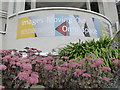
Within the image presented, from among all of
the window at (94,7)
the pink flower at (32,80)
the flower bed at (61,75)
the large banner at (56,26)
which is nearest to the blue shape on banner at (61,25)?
the large banner at (56,26)

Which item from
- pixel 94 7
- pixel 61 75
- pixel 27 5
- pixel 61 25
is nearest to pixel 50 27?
pixel 61 25

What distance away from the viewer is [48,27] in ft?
13.3

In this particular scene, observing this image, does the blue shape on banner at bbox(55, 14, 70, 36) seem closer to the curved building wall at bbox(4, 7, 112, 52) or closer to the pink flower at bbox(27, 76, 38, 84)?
the curved building wall at bbox(4, 7, 112, 52)

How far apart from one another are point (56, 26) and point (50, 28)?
0.65 feet

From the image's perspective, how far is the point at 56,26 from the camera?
406 cm

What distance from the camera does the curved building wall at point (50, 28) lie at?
4.03 m

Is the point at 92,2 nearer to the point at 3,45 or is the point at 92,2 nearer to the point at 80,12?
the point at 80,12

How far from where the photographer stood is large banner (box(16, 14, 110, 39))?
4051 millimetres

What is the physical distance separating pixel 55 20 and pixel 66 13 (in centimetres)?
48

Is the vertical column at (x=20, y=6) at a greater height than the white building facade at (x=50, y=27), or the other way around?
the vertical column at (x=20, y=6)

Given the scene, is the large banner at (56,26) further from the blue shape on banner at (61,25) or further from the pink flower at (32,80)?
the pink flower at (32,80)

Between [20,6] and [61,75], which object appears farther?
[20,6]

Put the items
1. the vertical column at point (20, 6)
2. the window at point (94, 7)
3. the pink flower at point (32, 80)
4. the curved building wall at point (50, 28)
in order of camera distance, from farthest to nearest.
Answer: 1. the window at point (94, 7)
2. the vertical column at point (20, 6)
3. the curved building wall at point (50, 28)
4. the pink flower at point (32, 80)

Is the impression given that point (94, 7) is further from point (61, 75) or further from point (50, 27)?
point (61, 75)
